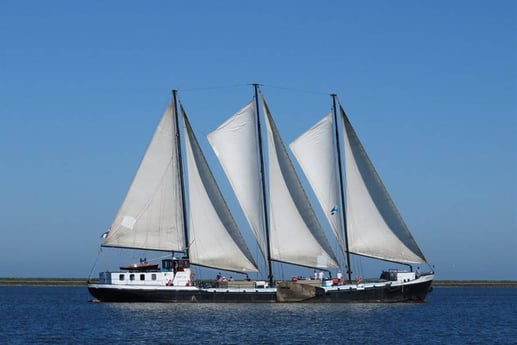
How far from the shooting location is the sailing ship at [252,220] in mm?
81375

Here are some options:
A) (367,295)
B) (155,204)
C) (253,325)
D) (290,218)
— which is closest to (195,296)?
(155,204)

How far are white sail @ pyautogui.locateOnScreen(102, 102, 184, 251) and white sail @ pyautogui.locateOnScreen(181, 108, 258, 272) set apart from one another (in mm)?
1481

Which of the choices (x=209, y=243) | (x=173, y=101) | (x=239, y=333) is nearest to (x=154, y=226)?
(x=209, y=243)

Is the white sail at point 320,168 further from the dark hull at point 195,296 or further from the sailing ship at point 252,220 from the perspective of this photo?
the dark hull at point 195,296

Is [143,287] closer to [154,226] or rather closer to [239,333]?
[154,226]

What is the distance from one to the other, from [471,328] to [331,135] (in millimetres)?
22037

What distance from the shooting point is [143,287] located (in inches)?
3209

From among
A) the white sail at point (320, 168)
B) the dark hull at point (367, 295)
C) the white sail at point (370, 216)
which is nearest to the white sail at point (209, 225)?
the dark hull at point (367, 295)

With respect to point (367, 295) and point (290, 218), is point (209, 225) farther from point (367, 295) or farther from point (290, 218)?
point (367, 295)

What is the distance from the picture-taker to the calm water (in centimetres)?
5891

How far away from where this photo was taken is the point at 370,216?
82.4 meters

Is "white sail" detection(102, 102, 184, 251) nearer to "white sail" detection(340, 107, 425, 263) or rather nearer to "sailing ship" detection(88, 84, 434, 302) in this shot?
"sailing ship" detection(88, 84, 434, 302)

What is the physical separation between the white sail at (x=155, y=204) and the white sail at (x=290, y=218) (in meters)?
8.03

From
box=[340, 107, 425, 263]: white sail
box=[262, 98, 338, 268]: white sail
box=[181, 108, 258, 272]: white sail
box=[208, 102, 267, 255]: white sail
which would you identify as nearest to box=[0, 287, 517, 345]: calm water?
box=[181, 108, 258, 272]: white sail
